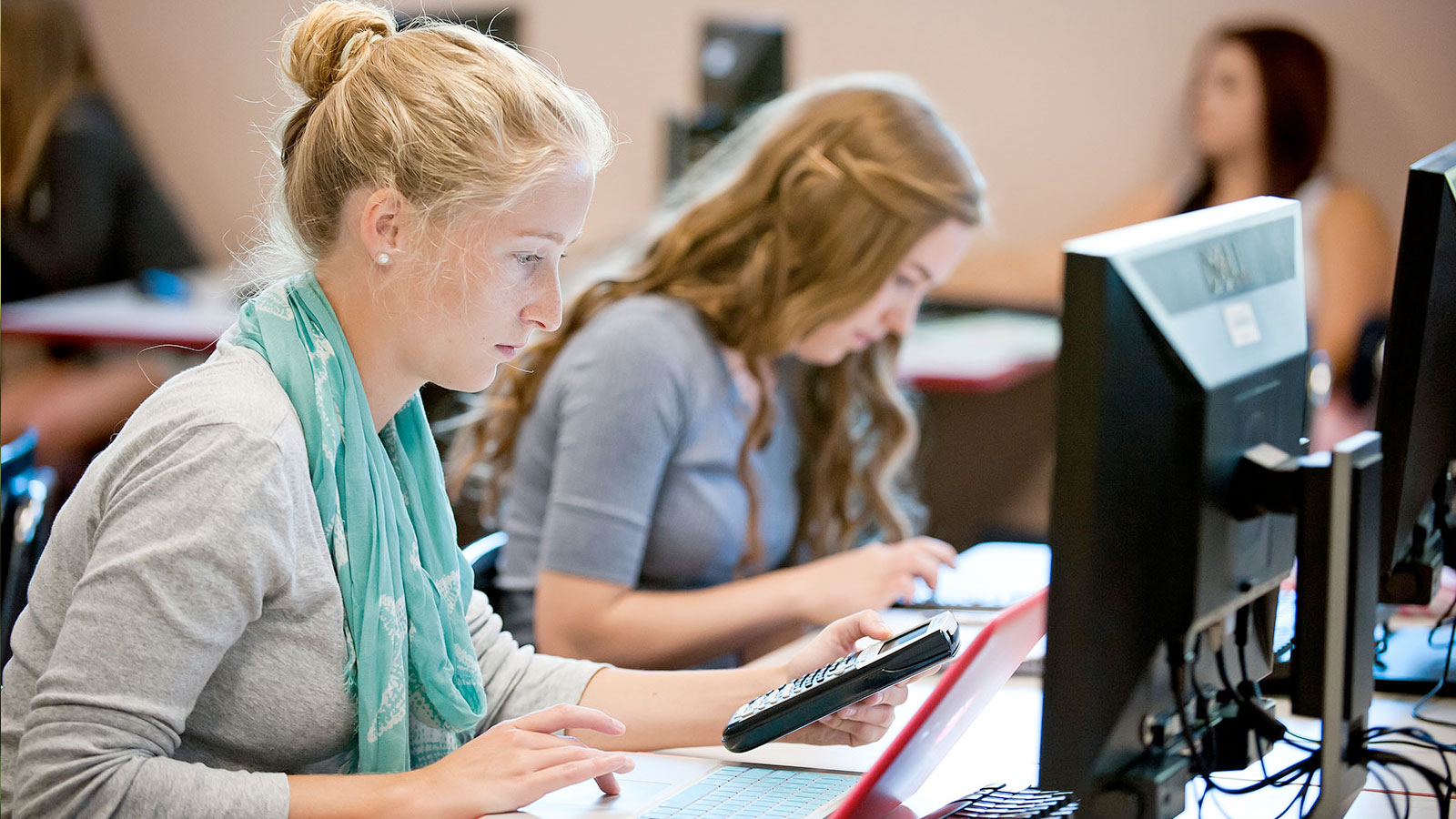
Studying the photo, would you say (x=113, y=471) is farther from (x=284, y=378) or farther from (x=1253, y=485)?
(x=1253, y=485)

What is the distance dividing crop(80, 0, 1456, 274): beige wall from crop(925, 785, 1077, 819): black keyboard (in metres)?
3.56

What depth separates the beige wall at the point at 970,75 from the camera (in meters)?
3.87

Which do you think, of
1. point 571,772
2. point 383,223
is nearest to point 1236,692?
point 571,772

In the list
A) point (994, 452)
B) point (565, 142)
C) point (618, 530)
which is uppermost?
point (565, 142)

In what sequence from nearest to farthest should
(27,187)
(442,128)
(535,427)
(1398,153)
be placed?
(442,128)
(535,427)
(27,187)
(1398,153)

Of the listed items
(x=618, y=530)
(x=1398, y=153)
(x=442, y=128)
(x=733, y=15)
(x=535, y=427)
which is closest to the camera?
(x=442, y=128)

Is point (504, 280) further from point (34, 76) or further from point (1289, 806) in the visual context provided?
point (34, 76)

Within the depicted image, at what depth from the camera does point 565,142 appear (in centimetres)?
102

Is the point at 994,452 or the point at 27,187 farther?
the point at 994,452

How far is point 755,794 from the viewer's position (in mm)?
968

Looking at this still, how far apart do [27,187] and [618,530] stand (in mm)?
2912

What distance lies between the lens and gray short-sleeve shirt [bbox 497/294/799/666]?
1.47 meters

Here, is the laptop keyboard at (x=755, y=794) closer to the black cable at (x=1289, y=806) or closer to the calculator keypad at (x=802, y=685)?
the calculator keypad at (x=802, y=685)

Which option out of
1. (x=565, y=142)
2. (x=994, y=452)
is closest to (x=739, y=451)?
(x=565, y=142)
